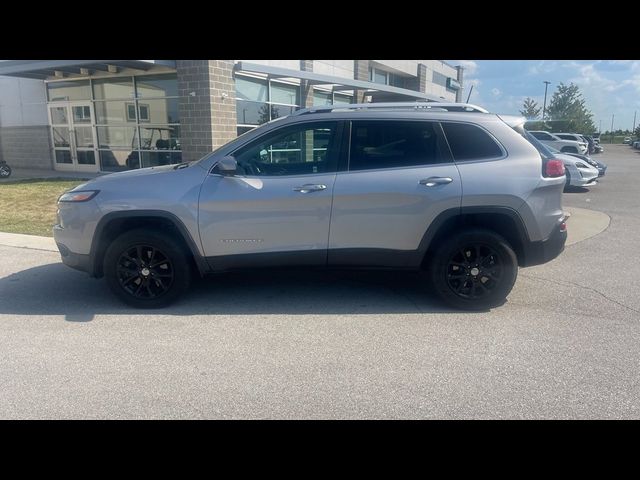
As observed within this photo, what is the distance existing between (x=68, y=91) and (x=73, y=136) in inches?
66.5

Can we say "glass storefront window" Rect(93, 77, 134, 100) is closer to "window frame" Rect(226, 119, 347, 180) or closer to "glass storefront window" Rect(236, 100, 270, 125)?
"glass storefront window" Rect(236, 100, 270, 125)

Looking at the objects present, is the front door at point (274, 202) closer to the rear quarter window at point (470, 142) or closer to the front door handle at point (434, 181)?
the front door handle at point (434, 181)

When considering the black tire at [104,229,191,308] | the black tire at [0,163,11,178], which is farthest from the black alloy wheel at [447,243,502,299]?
the black tire at [0,163,11,178]

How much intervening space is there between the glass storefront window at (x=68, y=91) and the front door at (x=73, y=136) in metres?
0.24

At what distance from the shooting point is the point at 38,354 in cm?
→ 357

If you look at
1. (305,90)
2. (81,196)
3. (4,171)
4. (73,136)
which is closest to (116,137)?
(73,136)

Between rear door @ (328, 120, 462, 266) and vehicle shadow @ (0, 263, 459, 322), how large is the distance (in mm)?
511

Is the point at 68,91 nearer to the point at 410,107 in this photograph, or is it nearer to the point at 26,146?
the point at 26,146

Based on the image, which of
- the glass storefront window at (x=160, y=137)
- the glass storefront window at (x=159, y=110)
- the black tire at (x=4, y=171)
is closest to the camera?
the glass storefront window at (x=159, y=110)

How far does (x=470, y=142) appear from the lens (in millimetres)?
4387

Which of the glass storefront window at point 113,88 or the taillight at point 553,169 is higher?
the glass storefront window at point 113,88

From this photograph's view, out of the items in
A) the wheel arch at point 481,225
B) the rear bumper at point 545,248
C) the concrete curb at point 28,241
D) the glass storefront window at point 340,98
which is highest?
the glass storefront window at point 340,98

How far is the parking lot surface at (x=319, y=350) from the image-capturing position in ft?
9.50

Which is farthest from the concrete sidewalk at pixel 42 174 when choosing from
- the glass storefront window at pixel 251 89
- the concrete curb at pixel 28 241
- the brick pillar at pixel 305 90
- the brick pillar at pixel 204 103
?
the brick pillar at pixel 305 90
